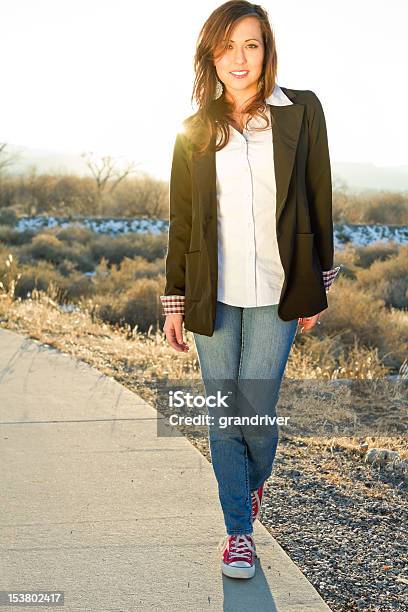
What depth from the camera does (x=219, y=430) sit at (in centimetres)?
317

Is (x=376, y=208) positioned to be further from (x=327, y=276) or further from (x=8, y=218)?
(x=327, y=276)

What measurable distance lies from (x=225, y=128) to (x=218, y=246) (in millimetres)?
416

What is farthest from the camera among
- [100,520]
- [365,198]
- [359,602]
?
[365,198]

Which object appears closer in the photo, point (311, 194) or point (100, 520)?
point (311, 194)

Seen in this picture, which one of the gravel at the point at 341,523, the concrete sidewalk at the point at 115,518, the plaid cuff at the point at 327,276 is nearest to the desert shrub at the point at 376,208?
the concrete sidewalk at the point at 115,518

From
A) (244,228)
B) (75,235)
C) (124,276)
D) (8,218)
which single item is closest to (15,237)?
(75,235)

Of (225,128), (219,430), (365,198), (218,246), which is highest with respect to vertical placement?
(225,128)

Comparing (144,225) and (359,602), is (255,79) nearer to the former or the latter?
(359,602)

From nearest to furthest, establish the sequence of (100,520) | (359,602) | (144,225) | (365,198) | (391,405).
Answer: (359,602) → (100,520) → (391,405) → (144,225) → (365,198)

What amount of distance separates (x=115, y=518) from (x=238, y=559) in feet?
2.20

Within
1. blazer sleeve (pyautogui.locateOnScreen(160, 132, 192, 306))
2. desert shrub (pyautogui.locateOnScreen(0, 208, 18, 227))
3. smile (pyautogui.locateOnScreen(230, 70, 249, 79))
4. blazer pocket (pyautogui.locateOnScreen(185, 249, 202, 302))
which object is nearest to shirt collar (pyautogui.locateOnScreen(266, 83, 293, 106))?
smile (pyautogui.locateOnScreen(230, 70, 249, 79))

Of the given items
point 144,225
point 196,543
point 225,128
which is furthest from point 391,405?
point 144,225

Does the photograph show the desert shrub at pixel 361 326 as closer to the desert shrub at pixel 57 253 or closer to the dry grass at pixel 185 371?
the dry grass at pixel 185 371

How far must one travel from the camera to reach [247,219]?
10.1 ft
